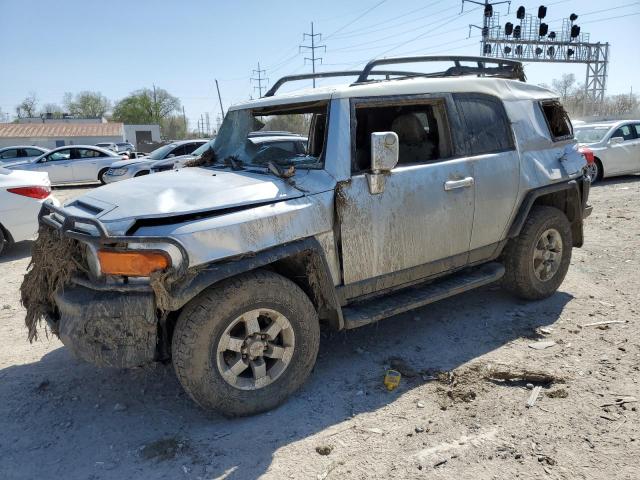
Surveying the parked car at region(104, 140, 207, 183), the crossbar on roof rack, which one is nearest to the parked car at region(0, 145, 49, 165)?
the parked car at region(104, 140, 207, 183)

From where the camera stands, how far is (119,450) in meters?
2.82

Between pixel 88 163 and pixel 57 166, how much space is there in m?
1.03

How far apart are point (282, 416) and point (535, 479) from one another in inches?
57.0

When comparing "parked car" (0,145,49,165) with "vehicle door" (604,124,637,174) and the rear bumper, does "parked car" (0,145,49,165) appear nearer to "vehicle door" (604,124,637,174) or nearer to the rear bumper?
"vehicle door" (604,124,637,174)

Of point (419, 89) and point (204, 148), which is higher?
point (419, 89)

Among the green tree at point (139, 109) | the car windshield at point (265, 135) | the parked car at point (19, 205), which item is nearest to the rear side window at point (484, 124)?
the car windshield at point (265, 135)

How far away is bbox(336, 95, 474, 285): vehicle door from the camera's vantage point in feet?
11.0

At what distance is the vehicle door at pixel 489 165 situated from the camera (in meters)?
4.02

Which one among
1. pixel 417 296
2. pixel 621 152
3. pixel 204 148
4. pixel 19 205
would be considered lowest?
pixel 417 296

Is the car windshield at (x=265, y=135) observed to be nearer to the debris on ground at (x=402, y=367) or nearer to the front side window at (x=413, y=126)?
the front side window at (x=413, y=126)

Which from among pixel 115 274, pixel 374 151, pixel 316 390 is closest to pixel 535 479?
pixel 316 390

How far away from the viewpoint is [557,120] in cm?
485

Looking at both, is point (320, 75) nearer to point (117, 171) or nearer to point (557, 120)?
point (557, 120)

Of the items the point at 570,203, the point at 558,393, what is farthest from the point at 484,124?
the point at 558,393
